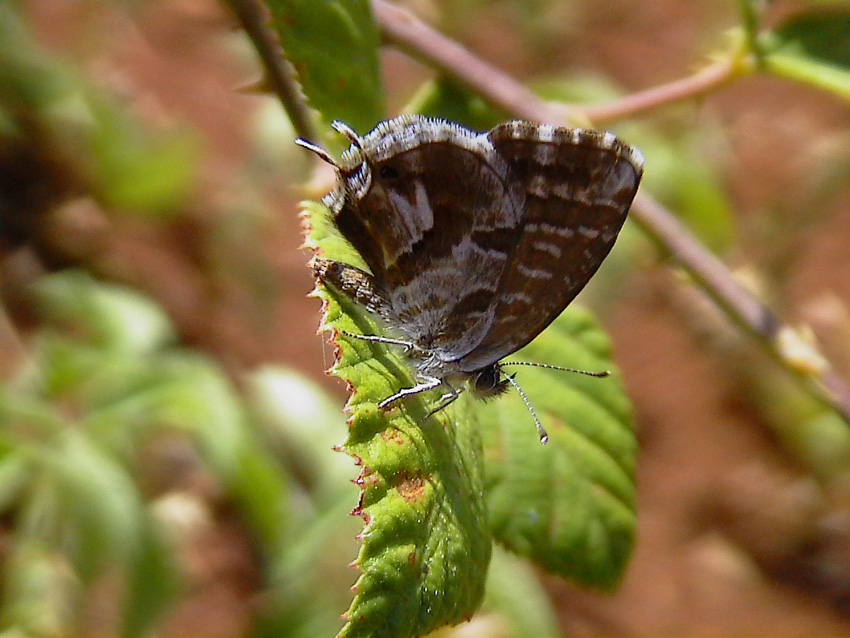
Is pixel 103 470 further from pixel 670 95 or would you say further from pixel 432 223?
pixel 670 95

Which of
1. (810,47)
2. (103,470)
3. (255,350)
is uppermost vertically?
(255,350)

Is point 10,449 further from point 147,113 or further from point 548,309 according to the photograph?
point 147,113

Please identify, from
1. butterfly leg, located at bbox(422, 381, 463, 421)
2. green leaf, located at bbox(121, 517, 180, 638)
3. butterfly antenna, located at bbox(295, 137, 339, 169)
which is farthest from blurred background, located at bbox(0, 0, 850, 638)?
butterfly antenna, located at bbox(295, 137, 339, 169)

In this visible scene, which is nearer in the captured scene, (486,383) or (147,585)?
(486,383)

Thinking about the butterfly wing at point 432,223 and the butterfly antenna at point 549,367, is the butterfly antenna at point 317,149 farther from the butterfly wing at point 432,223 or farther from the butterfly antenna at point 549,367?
the butterfly antenna at point 549,367

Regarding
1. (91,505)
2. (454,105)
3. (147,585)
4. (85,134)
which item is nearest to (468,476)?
(454,105)

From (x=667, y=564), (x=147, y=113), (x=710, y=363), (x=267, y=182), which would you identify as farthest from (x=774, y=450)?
(x=147, y=113)

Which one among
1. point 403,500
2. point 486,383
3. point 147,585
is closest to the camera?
point 403,500
